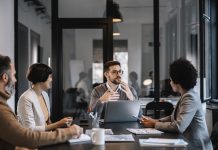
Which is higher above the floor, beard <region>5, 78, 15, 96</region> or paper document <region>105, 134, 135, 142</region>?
beard <region>5, 78, 15, 96</region>

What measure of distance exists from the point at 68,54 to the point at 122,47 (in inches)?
37.7

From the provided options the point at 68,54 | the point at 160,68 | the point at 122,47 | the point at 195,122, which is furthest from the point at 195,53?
the point at 195,122

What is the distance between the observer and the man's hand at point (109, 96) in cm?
369

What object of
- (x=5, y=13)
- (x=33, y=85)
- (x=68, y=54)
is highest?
(x=5, y=13)

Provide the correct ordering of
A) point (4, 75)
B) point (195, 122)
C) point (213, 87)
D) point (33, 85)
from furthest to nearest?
1. point (213, 87)
2. point (33, 85)
3. point (195, 122)
4. point (4, 75)

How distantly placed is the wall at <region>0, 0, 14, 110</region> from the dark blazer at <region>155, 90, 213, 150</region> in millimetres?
3401

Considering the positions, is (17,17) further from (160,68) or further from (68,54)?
(160,68)

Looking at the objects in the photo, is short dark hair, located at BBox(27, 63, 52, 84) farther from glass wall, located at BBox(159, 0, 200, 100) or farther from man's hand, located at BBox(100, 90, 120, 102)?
glass wall, located at BBox(159, 0, 200, 100)

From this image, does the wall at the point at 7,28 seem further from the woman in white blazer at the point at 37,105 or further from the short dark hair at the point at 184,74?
the short dark hair at the point at 184,74

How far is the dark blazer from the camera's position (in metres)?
2.66

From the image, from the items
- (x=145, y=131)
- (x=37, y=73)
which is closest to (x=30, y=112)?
(x=37, y=73)

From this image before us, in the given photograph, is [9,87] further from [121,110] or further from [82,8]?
[82,8]

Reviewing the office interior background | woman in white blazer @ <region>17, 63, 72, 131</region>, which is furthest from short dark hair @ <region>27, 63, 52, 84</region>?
the office interior background

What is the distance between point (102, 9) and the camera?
590 centimetres
